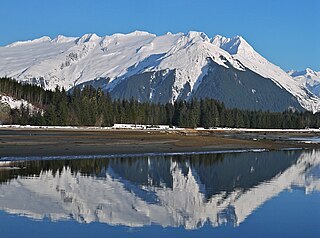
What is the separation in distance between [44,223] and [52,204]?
12.7 ft

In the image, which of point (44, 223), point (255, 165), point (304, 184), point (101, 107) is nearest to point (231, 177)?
point (304, 184)

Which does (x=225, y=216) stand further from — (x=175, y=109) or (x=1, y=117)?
(x=175, y=109)

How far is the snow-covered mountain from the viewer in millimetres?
20297

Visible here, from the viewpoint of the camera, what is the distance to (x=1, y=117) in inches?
Answer: 5413

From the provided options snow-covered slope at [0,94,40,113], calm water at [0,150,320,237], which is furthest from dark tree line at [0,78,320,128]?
calm water at [0,150,320,237]

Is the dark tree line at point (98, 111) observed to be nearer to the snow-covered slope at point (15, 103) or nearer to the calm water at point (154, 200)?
the snow-covered slope at point (15, 103)

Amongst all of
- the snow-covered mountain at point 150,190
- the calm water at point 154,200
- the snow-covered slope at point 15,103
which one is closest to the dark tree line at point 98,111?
the snow-covered slope at point 15,103

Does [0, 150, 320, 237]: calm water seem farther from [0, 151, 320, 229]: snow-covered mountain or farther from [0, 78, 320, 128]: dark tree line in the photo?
[0, 78, 320, 128]: dark tree line

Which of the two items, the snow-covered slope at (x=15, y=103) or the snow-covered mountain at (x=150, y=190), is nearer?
the snow-covered mountain at (x=150, y=190)

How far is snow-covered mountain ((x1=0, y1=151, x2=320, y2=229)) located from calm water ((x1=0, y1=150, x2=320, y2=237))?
1.5 inches

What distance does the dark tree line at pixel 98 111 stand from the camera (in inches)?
5556

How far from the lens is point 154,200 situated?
24.1 m

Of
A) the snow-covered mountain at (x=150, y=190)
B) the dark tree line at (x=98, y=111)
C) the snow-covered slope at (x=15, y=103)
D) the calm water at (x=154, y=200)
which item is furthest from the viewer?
the snow-covered slope at (x=15, y=103)

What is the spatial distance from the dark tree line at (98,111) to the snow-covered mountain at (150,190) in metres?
102
